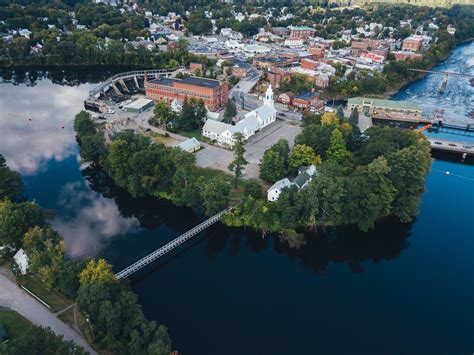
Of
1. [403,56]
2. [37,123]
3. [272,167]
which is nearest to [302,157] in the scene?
[272,167]

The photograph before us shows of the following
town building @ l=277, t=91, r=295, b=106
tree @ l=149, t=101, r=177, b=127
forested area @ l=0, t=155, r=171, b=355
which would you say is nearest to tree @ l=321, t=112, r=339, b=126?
town building @ l=277, t=91, r=295, b=106

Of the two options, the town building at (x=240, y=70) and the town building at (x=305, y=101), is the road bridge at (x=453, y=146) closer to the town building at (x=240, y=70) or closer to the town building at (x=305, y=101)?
the town building at (x=305, y=101)

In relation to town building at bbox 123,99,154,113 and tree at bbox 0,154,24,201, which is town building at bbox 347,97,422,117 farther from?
tree at bbox 0,154,24,201

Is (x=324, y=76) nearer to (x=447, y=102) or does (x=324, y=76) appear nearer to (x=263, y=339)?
(x=447, y=102)

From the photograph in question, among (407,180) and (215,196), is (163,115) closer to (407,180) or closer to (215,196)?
(215,196)

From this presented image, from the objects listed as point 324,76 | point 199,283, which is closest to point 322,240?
point 199,283
